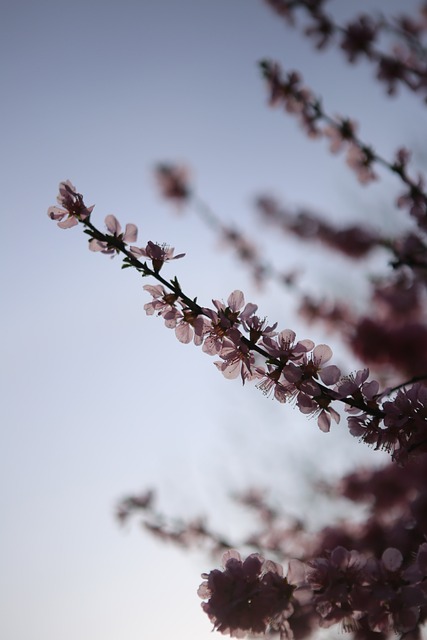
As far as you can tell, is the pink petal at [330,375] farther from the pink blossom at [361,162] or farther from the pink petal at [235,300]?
the pink blossom at [361,162]

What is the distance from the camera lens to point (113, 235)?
2.03m

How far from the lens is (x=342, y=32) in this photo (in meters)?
4.59

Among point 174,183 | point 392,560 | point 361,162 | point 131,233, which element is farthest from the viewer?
point 174,183

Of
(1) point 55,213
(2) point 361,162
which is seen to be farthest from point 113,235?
(2) point 361,162

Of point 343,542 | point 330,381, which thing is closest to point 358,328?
point 343,542

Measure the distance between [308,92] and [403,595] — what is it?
3.92 m

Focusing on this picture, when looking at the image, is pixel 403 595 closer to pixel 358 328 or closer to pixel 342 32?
pixel 342 32

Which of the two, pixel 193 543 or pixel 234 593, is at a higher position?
pixel 193 543

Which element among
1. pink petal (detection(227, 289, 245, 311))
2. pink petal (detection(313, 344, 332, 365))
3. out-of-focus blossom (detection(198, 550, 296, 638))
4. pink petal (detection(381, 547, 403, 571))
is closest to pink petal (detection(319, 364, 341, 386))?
pink petal (detection(313, 344, 332, 365))

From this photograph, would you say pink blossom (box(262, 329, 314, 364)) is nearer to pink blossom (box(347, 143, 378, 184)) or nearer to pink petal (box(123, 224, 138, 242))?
pink petal (box(123, 224, 138, 242))

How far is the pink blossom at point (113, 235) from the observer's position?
6.68ft

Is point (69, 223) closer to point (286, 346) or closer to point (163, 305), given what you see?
point (163, 305)

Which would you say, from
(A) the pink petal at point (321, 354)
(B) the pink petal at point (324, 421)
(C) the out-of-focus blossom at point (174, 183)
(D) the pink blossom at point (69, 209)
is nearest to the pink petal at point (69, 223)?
(D) the pink blossom at point (69, 209)

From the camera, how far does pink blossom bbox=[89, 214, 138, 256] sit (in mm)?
2036
